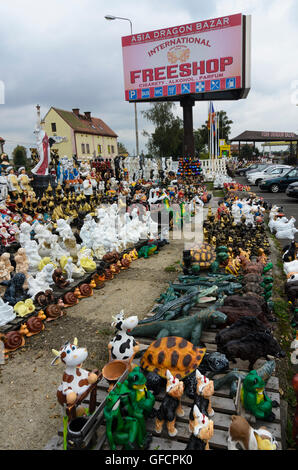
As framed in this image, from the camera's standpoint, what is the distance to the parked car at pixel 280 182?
1831cm

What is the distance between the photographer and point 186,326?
12.8 ft

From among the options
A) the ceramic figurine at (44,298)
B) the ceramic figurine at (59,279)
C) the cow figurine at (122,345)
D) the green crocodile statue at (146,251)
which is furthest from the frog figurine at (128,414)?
the green crocodile statue at (146,251)

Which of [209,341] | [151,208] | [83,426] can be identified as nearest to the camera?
[83,426]

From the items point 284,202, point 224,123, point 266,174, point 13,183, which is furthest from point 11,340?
point 224,123

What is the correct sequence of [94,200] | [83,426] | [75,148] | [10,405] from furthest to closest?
[75,148], [94,200], [10,405], [83,426]

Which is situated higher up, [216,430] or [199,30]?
[199,30]

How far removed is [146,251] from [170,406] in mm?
5587

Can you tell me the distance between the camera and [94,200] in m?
13.9

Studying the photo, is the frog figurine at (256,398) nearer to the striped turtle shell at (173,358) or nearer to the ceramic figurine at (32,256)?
the striped turtle shell at (173,358)

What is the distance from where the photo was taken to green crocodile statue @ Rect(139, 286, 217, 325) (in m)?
4.30

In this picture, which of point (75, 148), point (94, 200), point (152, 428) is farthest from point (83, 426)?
point (75, 148)

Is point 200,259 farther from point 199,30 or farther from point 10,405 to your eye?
point 199,30

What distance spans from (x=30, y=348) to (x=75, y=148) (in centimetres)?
3485
